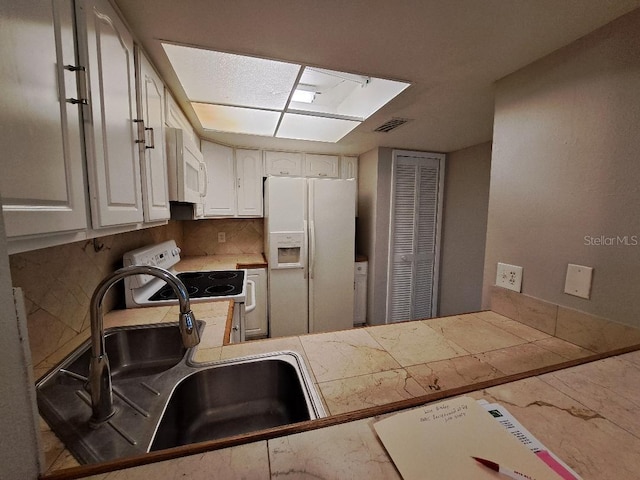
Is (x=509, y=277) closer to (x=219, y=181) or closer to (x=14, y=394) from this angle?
(x=14, y=394)

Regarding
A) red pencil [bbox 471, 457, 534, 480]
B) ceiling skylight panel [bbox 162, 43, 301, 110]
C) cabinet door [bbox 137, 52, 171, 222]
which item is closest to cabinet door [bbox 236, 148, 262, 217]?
ceiling skylight panel [bbox 162, 43, 301, 110]

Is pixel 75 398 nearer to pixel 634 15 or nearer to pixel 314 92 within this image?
pixel 314 92

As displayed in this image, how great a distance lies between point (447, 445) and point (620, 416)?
1.38 ft

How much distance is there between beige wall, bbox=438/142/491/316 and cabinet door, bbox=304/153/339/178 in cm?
131

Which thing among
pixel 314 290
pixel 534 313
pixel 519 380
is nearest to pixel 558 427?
pixel 519 380

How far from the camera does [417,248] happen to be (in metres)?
2.94

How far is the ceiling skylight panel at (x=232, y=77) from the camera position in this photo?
1.22 m

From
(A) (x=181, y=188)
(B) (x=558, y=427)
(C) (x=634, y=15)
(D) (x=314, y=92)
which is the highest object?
(D) (x=314, y=92)

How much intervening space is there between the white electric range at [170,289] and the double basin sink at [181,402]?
459mm

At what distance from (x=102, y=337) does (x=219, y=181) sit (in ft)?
7.35

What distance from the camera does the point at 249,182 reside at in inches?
109

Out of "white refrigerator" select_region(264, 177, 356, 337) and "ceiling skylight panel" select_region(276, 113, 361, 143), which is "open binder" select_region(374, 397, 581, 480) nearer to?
"ceiling skylight panel" select_region(276, 113, 361, 143)

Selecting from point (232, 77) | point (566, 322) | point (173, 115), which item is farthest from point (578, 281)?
point (173, 115)

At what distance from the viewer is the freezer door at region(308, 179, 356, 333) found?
102 inches
